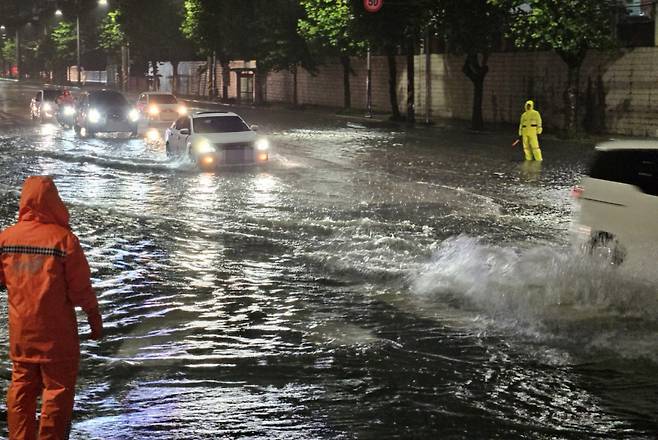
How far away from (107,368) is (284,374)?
147cm

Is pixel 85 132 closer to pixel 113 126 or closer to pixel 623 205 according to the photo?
pixel 113 126

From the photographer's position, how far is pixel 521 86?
43375 millimetres

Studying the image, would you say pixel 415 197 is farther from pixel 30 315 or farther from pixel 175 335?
pixel 30 315

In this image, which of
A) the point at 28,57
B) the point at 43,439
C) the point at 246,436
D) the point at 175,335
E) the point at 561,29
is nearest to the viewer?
the point at 43,439

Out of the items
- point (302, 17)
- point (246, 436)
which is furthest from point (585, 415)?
point (302, 17)

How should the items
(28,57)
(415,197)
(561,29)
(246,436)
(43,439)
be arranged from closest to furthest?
(43,439) < (246,436) < (415,197) < (561,29) < (28,57)

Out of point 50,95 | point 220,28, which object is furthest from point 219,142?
point 220,28

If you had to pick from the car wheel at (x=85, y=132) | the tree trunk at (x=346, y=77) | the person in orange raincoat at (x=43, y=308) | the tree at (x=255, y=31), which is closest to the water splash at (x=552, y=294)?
the person in orange raincoat at (x=43, y=308)

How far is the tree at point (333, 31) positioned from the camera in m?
48.0

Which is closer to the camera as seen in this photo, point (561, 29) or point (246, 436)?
point (246, 436)

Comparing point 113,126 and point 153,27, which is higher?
point 153,27

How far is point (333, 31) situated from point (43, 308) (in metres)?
45.3

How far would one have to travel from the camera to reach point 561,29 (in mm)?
33375

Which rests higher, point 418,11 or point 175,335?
point 418,11
